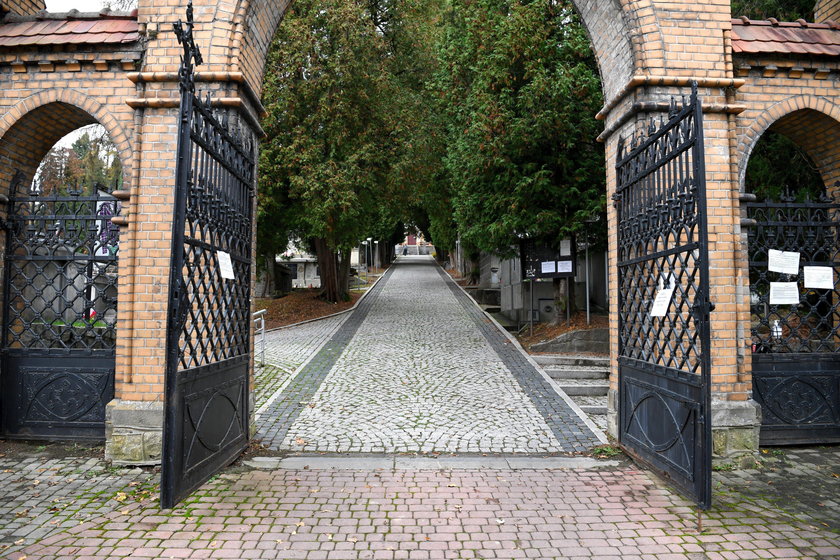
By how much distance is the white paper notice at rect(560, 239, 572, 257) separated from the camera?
36.3 feet

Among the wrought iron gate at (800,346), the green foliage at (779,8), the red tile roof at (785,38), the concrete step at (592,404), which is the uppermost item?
the green foliage at (779,8)

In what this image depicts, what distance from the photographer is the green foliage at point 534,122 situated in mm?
10023

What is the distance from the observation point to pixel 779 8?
29.9ft

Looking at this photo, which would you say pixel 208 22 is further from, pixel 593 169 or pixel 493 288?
pixel 493 288

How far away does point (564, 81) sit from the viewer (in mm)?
9688

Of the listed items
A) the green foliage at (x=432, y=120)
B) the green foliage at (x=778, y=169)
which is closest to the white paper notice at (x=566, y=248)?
the green foliage at (x=432, y=120)

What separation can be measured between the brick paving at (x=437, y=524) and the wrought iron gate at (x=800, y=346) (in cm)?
171

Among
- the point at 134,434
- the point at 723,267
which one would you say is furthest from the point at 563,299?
the point at 134,434

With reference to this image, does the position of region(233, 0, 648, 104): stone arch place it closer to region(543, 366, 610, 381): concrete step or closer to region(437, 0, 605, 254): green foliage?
region(437, 0, 605, 254): green foliage

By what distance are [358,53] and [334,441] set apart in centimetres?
1216

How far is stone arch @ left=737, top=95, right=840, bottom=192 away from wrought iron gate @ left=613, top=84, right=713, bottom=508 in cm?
122

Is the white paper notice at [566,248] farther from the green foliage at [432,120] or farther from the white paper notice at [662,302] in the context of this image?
the white paper notice at [662,302]

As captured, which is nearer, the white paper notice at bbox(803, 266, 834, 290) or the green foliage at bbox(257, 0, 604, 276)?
the white paper notice at bbox(803, 266, 834, 290)

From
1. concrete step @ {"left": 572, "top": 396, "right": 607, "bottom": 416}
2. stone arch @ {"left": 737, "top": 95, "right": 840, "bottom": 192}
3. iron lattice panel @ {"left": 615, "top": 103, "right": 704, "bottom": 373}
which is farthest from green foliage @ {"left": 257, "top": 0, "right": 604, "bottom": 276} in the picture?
iron lattice panel @ {"left": 615, "top": 103, "right": 704, "bottom": 373}
